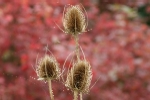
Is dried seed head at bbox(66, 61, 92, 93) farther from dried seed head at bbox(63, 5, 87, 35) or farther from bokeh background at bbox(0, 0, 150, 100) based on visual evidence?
bokeh background at bbox(0, 0, 150, 100)

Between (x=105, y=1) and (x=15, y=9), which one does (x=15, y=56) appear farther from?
(x=105, y=1)

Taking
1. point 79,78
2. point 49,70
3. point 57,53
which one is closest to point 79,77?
point 79,78

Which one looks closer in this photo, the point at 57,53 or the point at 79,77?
the point at 79,77

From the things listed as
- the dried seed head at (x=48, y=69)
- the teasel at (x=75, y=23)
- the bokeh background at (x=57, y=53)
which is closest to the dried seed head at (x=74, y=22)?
the teasel at (x=75, y=23)

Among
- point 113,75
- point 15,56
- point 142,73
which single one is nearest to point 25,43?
point 15,56

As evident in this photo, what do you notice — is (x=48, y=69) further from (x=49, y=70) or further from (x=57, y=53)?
(x=57, y=53)
